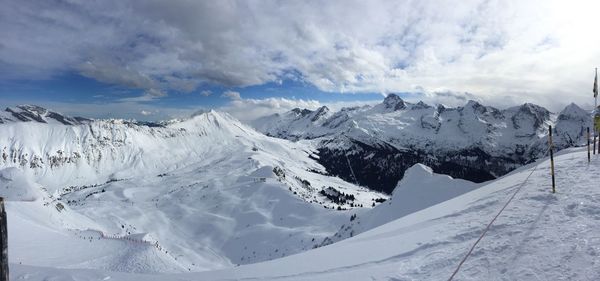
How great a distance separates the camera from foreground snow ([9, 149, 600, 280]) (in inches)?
354

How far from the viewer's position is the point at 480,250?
1024cm

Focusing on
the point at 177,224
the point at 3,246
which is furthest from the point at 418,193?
the point at 177,224

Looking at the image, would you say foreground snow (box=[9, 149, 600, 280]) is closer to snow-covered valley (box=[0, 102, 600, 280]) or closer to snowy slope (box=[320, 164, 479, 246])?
snow-covered valley (box=[0, 102, 600, 280])

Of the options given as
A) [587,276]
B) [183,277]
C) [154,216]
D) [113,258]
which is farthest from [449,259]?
[154,216]

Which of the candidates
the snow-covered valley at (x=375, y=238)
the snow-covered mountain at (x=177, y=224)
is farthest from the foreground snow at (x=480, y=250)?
the snow-covered mountain at (x=177, y=224)

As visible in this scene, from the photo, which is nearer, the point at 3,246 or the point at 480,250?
the point at 3,246

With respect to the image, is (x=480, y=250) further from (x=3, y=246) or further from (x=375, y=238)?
(x=3, y=246)

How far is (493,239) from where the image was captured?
36.0ft

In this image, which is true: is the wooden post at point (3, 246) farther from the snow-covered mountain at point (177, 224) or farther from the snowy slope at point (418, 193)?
the snowy slope at point (418, 193)

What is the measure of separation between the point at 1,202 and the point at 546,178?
21.2 metres

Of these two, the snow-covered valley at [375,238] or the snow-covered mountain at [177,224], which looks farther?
the snow-covered mountain at [177,224]

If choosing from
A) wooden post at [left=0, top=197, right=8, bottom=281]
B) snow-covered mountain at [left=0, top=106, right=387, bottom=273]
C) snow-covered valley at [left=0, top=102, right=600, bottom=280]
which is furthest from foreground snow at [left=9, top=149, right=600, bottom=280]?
snow-covered mountain at [left=0, top=106, right=387, bottom=273]

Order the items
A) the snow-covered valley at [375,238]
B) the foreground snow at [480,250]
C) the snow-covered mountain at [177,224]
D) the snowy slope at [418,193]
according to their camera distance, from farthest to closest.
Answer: the snowy slope at [418,193] < the snow-covered mountain at [177,224] < the snow-covered valley at [375,238] < the foreground snow at [480,250]

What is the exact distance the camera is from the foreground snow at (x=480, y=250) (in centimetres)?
898
